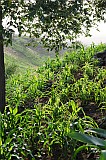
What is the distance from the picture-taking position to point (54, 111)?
432 cm

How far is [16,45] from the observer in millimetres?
32344

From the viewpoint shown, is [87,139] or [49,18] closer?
[87,139]

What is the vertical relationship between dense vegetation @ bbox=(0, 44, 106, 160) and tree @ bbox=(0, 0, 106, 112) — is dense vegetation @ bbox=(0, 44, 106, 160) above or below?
below

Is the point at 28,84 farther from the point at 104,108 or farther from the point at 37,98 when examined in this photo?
the point at 104,108

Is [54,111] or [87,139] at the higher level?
[87,139]

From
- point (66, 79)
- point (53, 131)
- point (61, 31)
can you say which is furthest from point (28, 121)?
point (66, 79)

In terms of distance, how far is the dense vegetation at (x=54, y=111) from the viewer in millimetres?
3592

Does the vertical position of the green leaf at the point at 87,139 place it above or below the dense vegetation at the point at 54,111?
above

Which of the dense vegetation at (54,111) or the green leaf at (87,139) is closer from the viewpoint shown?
the green leaf at (87,139)

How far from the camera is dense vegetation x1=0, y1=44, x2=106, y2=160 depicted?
3.59 metres

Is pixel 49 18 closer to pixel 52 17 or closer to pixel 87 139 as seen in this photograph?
pixel 52 17

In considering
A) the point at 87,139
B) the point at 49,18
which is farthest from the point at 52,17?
the point at 87,139

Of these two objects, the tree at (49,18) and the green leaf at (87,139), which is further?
the tree at (49,18)

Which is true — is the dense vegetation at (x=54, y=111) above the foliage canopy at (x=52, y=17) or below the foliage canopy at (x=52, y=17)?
below
